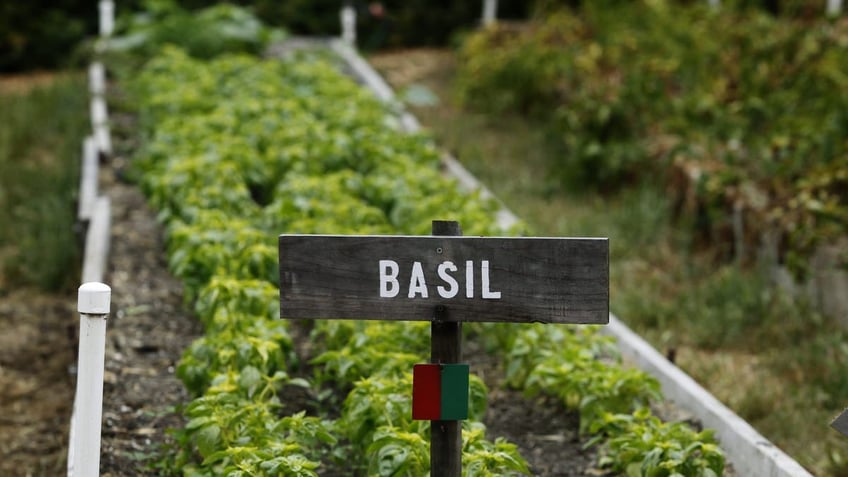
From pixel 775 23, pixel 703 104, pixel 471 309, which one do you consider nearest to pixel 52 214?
pixel 703 104

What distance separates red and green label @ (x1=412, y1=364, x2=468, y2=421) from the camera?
11.5ft

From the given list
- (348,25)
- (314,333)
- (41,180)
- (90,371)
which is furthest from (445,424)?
(348,25)

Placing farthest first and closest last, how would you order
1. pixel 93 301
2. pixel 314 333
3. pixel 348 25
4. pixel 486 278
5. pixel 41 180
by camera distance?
pixel 348 25 < pixel 41 180 < pixel 314 333 < pixel 486 278 < pixel 93 301

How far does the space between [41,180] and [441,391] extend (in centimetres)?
662

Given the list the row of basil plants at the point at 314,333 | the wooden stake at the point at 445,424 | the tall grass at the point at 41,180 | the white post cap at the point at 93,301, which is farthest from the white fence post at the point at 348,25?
the white post cap at the point at 93,301

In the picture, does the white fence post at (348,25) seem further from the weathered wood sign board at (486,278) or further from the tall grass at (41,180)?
the weathered wood sign board at (486,278)

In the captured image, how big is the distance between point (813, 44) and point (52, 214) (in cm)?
583

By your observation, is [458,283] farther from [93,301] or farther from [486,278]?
[93,301]

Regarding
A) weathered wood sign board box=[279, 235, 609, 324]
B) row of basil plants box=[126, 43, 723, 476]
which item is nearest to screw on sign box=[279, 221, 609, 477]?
weathered wood sign board box=[279, 235, 609, 324]

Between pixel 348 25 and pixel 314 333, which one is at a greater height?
pixel 348 25

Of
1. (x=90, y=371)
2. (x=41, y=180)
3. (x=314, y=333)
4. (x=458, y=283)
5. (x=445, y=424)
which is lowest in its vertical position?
(x=445, y=424)

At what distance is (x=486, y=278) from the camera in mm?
3465

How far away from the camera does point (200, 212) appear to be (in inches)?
254

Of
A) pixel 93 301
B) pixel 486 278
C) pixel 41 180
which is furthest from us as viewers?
pixel 41 180
